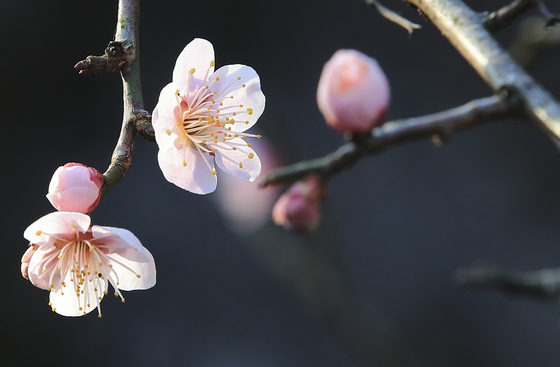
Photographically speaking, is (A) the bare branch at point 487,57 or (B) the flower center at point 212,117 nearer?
(A) the bare branch at point 487,57

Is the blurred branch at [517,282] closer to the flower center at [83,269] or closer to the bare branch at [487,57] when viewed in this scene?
the bare branch at [487,57]

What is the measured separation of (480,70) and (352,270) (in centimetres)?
181

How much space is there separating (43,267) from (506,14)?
1.84 feet

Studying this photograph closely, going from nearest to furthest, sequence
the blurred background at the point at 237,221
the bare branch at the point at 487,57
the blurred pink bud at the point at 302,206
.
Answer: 1. the bare branch at the point at 487,57
2. the blurred pink bud at the point at 302,206
3. the blurred background at the point at 237,221

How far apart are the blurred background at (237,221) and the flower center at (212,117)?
4.65 feet

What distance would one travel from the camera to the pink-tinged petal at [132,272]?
0.55m

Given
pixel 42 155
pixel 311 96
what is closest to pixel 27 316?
pixel 42 155

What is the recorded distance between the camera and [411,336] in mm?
2203

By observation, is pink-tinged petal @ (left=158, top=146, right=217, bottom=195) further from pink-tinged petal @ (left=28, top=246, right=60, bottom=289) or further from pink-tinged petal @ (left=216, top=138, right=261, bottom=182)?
pink-tinged petal @ (left=28, top=246, right=60, bottom=289)

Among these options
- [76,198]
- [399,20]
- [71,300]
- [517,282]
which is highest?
[399,20]

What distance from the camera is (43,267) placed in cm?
53

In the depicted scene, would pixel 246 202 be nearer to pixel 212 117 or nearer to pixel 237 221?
pixel 237 221

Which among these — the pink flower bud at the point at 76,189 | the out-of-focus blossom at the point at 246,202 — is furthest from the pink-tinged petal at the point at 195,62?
the out-of-focus blossom at the point at 246,202

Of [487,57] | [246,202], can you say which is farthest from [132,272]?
[246,202]
